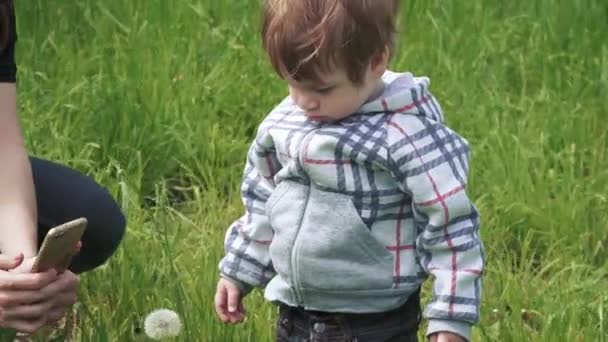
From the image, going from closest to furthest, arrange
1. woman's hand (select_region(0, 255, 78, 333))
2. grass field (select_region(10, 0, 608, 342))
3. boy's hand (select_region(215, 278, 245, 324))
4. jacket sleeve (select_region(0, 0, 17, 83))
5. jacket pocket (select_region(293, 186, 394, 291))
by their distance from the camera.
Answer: jacket pocket (select_region(293, 186, 394, 291)) < woman's hand (select_region(0, 255, 78, 333)) < boy's hand (select_region(215, 278, 245, 324)) < jacket sleeve (select_region(0, 0, 17, 83)) < grass field (select_region(10, 0, 608, 342))

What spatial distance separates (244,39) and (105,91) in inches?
24.3

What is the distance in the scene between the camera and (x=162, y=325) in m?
2.91

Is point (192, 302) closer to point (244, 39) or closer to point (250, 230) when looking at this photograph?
point (250, 230)

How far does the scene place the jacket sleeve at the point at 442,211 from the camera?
220 centimetres

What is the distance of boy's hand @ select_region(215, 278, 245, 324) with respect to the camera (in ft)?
8.36

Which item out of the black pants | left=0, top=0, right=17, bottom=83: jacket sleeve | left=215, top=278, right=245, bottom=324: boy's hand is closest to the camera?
left=215, top=278, right=245, bottom=324: boy's hand

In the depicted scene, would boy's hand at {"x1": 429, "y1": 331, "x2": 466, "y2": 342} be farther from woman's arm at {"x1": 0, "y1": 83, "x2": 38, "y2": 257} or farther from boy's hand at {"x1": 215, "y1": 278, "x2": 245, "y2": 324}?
woman's arm at {"x1": 0, "y1": 83, "x2": 38, "y2": 257}

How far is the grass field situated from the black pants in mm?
171

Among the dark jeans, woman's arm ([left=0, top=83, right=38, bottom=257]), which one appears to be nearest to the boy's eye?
the dark jeans

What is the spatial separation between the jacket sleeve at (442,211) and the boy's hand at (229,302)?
0.44 meters

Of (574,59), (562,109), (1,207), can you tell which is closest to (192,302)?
(1,207)

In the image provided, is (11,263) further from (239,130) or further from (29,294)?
(239,130)

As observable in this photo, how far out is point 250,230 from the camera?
2.47 meters

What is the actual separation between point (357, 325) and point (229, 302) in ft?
0.94
